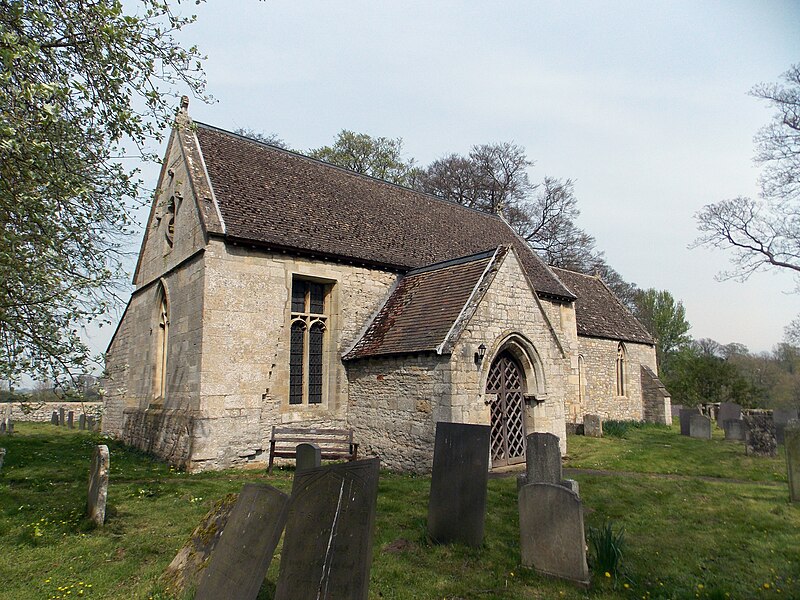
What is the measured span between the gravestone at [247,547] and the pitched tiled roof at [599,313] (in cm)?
2163

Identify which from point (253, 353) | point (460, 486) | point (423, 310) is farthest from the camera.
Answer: point (423, 310)

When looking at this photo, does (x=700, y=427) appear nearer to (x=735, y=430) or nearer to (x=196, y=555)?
(x=735, y=430)

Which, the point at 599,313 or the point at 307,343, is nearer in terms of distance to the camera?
the point at 307,343

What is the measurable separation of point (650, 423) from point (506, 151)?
18985 millimetres

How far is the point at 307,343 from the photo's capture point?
14.0m

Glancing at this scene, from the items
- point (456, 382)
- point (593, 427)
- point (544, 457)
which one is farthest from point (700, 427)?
point (544, 457)

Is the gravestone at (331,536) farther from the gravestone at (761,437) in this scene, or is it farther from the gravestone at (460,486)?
the gravestone at (761,437)

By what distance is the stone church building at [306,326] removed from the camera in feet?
39.1

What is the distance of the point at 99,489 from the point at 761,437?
608 inches

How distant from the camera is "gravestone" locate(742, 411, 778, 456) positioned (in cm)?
1358

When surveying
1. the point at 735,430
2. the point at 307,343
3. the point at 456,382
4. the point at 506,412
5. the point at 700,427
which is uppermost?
the point at 307,343

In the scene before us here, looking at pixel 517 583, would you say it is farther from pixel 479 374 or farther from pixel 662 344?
pixel 662 344

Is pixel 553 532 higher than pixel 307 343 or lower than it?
lower

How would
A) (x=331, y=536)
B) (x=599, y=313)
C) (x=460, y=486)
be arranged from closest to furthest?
(x=331, y=536)
(x=460, y=486)
(x=599, y=313)
